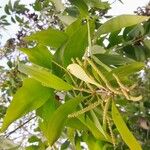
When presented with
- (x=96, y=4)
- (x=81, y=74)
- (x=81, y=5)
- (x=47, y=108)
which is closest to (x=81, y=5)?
(x=81, y=5)

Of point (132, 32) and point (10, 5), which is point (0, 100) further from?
point (132, 32)

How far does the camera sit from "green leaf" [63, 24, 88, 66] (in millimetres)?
933

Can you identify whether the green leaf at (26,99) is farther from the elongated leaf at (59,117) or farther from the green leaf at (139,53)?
the green leaf at (139,53)

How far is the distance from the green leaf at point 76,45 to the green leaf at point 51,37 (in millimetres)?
47

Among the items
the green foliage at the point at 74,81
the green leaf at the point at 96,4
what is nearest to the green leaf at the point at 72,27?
the green foliage at the point at 74,81

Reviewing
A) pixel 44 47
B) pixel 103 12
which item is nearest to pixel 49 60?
pixel 44 47

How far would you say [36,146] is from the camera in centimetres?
160

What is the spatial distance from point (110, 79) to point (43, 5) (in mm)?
1471

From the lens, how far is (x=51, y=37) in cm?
98

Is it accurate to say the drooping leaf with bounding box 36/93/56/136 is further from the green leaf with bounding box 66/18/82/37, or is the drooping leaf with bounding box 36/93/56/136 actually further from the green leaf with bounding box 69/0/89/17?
the green leaf with bounding box 69/0/89/17

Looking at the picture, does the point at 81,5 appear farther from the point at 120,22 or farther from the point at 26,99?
the point at 26,99

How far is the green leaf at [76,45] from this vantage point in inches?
36.7

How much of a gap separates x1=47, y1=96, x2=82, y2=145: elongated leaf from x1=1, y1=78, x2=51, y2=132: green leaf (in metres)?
0.07

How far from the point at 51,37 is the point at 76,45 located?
7 centimetres
